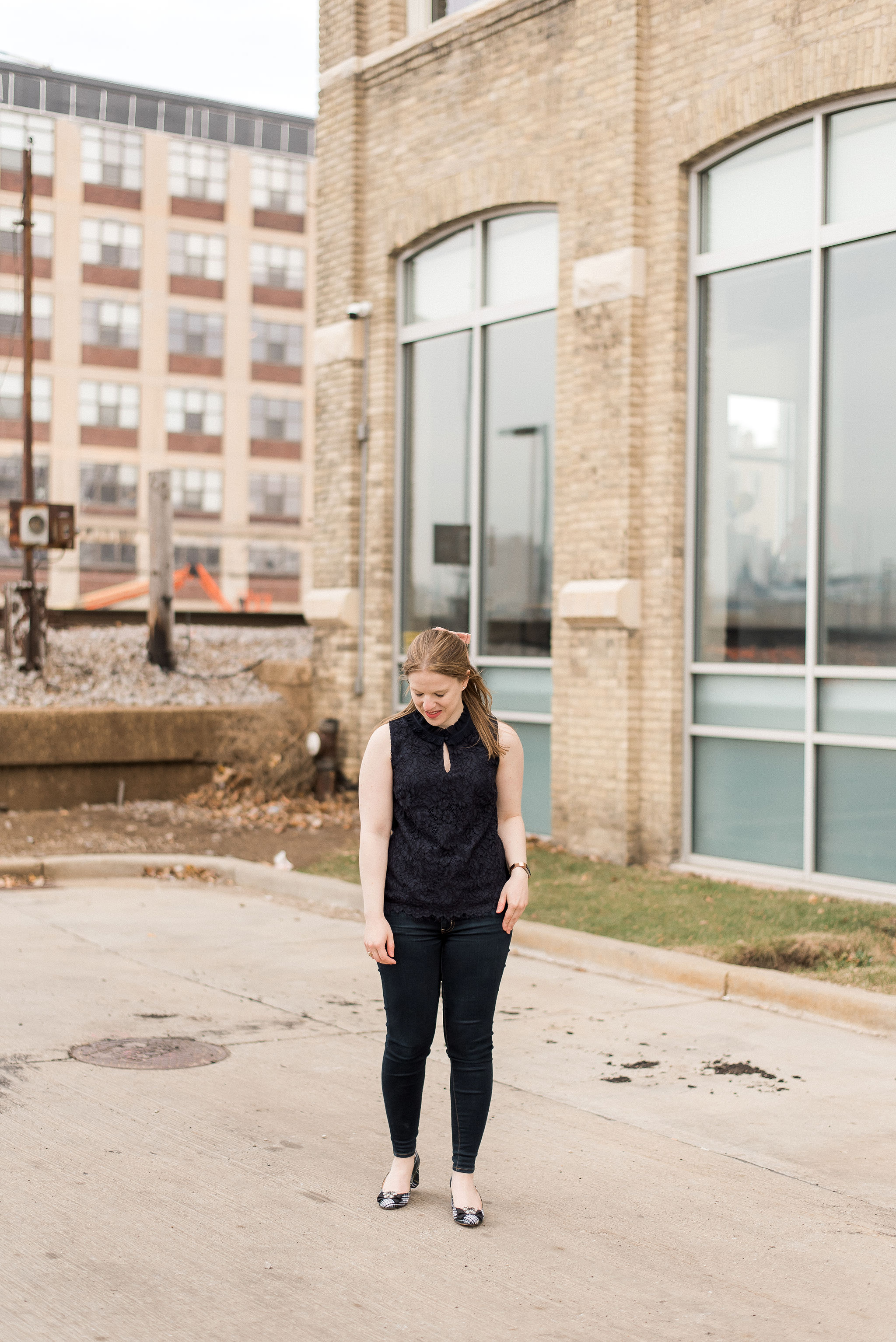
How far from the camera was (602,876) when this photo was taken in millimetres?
10922

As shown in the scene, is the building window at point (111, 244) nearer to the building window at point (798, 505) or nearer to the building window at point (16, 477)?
the building window at point (16, 477)

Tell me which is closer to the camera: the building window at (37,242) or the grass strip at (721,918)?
the grass strip at (721,918)

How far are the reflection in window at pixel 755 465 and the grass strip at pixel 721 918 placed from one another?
184cm

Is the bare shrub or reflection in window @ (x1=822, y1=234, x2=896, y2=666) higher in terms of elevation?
reflection in window @ (x1=822, y1=234, x2=896, y2=666)

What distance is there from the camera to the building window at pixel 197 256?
190 ft

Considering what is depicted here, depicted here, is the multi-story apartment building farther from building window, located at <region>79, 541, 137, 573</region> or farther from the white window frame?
the white window frame

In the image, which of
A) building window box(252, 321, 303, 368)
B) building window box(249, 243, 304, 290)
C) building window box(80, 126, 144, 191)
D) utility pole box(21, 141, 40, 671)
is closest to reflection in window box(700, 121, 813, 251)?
utility pole box(21, 141, 40, 671)

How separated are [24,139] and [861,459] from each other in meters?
53.9

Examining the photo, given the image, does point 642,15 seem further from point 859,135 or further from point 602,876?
point 602,876

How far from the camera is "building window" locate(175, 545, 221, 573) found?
5809cm

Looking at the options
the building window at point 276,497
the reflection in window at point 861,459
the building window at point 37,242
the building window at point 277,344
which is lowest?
the reflection in window at point 861,459

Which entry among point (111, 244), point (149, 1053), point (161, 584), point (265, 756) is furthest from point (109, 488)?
point (149, 1053)

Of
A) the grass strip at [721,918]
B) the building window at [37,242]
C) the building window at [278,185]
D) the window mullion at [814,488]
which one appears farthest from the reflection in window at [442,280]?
the building window at [278,185]

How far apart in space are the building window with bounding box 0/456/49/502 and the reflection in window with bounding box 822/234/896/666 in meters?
47.4
